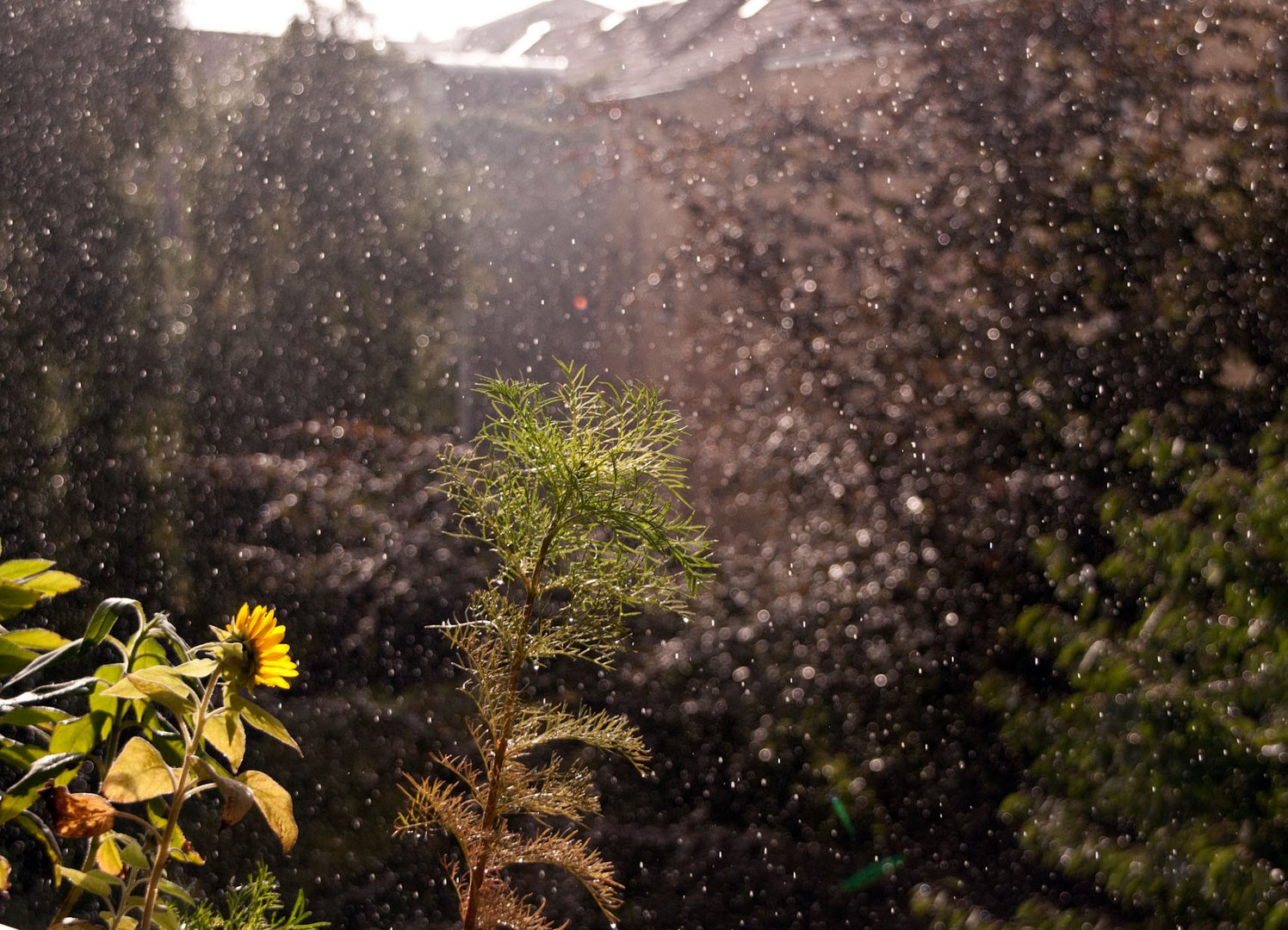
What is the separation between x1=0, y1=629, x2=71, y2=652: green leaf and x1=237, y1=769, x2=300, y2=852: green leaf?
0.32 feet

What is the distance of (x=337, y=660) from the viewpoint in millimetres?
1665

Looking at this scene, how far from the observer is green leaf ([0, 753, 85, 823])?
359 millimetres

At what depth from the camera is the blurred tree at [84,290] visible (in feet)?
5.22

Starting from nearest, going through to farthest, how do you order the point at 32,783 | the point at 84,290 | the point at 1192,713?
the point at 32,783 < the point at 1192,713 < the point at 84,290

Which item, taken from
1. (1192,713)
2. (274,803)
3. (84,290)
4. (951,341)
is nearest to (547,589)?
(274,803)

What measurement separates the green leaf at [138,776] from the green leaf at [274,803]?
3 centimetres

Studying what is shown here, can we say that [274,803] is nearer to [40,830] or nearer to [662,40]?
[40,830]

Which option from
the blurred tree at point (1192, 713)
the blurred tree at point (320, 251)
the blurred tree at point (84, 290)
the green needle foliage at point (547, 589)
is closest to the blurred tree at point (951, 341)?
the blurred tree at point (1192, 713)

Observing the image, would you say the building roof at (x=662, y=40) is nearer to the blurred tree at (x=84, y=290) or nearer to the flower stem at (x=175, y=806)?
the blurred tree at (x=84, y=290)

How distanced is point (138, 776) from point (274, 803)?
1.8 inches

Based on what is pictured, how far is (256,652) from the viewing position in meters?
0.37

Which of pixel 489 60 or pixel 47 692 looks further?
pixel 489 60

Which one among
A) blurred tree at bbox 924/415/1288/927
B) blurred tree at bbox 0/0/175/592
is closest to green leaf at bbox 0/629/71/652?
blurred tree at bbox 924/415/1288/927

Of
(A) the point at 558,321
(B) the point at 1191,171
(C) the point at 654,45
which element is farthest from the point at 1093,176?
(A) the point at 558,321
